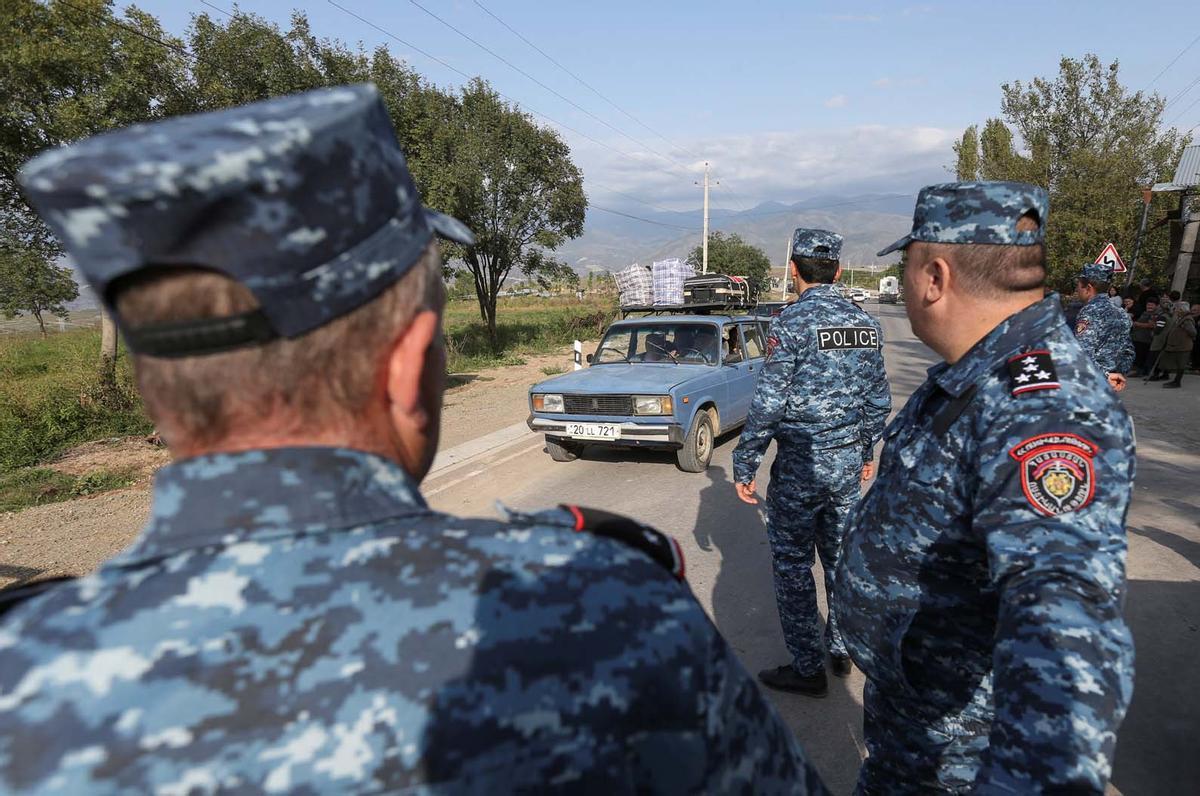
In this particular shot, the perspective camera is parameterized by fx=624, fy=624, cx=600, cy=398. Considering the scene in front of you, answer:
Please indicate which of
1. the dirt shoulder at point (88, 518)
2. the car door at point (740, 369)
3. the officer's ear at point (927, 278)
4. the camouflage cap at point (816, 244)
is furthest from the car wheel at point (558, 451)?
the officer's ear at point (927, 278)

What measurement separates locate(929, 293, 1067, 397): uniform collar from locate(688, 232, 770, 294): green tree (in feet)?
121

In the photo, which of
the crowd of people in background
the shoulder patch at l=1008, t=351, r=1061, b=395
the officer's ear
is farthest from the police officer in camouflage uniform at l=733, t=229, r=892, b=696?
the crowd of people in background

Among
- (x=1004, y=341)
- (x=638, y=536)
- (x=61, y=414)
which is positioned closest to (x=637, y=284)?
(x=61, y=414)

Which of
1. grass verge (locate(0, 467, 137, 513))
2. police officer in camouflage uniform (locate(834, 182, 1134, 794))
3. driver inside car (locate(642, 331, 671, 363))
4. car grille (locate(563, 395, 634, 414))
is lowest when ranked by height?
grass verge (locate(0, 467, 137, 513))

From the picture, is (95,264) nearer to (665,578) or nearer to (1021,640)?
(665,578)

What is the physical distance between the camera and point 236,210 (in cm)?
64

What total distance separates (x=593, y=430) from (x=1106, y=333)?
18.2 feet

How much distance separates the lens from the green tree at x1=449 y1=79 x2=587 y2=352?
15281 mm

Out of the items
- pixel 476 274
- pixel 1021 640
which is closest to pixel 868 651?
pixel 1021 640

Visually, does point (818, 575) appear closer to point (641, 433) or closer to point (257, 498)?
point (641, 433)

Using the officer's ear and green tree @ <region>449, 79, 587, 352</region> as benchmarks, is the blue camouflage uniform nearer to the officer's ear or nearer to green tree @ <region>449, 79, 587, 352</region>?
the officer's ear

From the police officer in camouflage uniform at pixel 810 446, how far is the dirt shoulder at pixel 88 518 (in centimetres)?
472

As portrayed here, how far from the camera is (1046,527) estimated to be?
118 cm

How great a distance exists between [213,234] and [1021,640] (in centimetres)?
136
